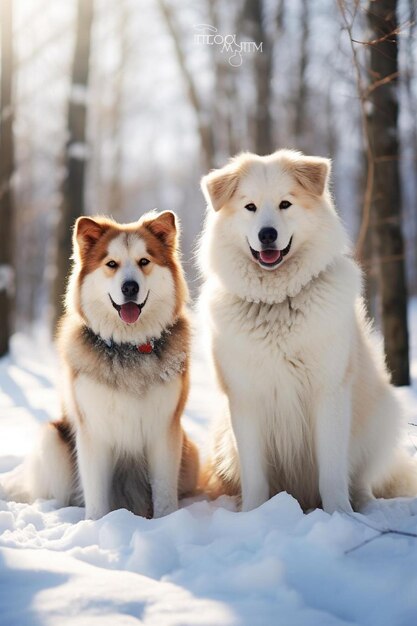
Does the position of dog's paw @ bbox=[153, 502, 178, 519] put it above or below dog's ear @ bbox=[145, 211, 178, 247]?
below

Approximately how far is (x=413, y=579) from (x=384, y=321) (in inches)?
159

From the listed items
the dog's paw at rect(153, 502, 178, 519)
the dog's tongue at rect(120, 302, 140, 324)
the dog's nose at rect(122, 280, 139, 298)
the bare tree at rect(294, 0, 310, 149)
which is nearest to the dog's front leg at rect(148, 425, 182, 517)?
the dog's paw at rect(153, 502, 178, 519)

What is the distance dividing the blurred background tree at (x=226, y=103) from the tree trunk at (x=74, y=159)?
0.05 feet

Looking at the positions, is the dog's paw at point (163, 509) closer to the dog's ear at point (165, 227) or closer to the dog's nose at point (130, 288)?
the dog's nose at point (130, 288)

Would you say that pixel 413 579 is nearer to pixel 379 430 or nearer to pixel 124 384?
pixel 379 430

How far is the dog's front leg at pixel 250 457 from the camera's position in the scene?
3246 millimetres

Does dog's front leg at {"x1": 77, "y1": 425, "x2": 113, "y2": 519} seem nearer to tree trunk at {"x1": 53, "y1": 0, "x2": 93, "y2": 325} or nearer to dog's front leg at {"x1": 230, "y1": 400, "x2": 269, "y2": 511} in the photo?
dog's front leg at {"x1": 230, "y1": 400, "x2": 269, "y2": 511}

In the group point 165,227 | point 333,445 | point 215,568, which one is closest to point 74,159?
point 165,227

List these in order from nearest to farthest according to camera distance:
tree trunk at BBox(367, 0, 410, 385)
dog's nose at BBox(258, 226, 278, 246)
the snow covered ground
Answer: the snow covered ground < dog's nose at BBox(258, 226, 278, 246) < tree trunk at BBox(367, 0, 410, 385)

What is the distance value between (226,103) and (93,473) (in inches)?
506

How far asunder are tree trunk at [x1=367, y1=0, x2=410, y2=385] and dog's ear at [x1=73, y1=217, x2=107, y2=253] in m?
3.28

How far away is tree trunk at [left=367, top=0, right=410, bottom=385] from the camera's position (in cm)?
581

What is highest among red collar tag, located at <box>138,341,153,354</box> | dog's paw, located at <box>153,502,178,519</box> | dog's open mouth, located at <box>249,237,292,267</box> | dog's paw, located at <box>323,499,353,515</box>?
dog's open mouth, located at <box>249,237,292,267</box>

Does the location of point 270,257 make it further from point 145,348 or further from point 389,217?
point 389,217
